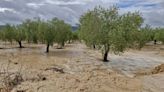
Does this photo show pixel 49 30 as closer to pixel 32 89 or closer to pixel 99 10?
pixel 99 10

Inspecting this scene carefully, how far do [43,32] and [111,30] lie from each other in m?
24.9

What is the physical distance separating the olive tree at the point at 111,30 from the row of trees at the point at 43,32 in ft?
67.4

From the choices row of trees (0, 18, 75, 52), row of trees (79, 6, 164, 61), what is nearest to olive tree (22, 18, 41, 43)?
row of trees (0, 18, 75, 52)

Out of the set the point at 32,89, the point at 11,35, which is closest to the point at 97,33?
the point at 32,89

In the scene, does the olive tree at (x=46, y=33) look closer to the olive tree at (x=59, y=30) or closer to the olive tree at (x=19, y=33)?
the olive tree at (x=59, y=30)

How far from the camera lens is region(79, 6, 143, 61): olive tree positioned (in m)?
43.7

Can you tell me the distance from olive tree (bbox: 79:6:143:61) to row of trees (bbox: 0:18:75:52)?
2053cm

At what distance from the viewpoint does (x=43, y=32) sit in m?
65.9

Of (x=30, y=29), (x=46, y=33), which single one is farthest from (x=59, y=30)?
(x=30, y=29)

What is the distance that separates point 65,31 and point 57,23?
4752 mm

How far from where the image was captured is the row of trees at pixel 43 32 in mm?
66000

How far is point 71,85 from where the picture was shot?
59.0 ft

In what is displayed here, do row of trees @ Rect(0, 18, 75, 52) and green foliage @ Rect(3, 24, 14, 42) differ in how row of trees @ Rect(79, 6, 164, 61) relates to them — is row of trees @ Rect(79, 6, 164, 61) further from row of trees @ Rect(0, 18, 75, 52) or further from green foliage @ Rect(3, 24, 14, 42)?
green foliage @ Rect(3, 24, 14, 42)

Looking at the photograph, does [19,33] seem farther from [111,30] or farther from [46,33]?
[111,30]
